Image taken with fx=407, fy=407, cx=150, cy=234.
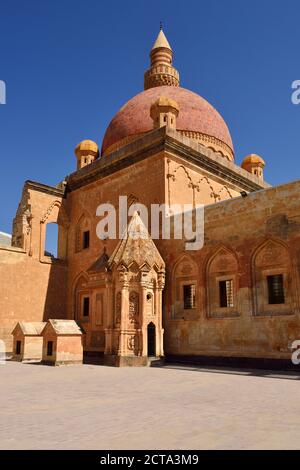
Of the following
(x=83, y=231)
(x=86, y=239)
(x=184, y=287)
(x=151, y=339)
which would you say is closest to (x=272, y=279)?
(x=184, y=287)

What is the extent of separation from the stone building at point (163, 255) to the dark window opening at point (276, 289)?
0.03 metres

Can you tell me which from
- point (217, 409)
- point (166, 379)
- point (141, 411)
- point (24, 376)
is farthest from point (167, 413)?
point (24, 376)

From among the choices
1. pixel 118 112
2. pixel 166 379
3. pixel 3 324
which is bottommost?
pixel 166 379

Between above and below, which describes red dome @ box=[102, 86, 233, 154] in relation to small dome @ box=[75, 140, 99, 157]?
above

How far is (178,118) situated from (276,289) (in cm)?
1192

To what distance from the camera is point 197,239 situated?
14.9 metres

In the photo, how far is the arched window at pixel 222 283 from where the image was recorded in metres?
13.8

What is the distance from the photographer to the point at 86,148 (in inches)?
901

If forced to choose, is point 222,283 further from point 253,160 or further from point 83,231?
point 253,160

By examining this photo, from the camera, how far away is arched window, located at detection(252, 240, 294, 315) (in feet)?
40.4

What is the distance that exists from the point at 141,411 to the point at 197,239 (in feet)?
31.6

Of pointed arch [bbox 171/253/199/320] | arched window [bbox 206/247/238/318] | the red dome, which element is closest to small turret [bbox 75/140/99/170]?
the red dome

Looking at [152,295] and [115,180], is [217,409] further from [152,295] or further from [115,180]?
[115,180]

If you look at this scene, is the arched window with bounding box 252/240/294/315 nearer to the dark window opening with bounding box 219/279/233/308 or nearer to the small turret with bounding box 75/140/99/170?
the dark window opening with bounding box 219/279/233/308
